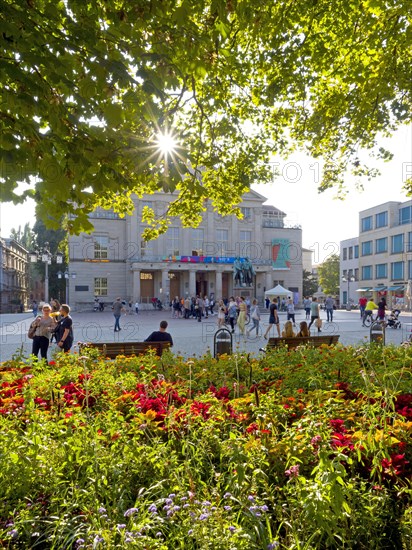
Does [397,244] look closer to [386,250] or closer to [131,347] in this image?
[386,250]

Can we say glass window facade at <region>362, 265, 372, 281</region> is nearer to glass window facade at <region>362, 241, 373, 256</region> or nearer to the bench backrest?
glass window facade at <region>362, 241, 373, 256</region>

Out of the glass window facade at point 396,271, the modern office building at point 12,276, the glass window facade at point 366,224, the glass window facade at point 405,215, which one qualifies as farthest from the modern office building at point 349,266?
the modern office building at point 12,276

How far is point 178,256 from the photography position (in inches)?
2327

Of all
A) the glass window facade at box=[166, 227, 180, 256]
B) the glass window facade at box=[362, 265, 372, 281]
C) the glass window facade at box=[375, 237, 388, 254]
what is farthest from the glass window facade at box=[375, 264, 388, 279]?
the glass window facade at box=[166, 227, 180, 256]

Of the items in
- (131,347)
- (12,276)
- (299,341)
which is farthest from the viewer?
(12,276)

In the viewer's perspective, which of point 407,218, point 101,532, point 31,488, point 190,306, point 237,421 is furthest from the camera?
point 407,218

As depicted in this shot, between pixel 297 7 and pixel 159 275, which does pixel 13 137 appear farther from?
pixel 159 275

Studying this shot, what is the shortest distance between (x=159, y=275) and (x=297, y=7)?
52.2m

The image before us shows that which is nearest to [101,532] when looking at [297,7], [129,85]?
[129,85]

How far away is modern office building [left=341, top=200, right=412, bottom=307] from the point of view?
63375 mm

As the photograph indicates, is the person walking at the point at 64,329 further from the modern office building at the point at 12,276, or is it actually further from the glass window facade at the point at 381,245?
the glass window facade at the point at 381,245

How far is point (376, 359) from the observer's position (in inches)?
288

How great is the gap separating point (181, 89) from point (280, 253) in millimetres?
60069

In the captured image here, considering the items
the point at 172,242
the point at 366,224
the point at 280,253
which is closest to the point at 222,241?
the point at 172,242
